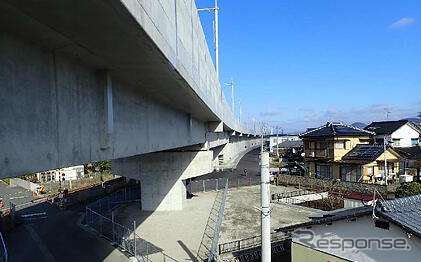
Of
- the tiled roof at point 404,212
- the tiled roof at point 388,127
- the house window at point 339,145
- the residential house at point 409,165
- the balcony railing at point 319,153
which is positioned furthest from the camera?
the tiled roof at point 388,127

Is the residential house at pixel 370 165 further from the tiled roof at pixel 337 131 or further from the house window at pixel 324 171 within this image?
the tiled roof at pixel 337 131

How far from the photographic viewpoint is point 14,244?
55.4 feet

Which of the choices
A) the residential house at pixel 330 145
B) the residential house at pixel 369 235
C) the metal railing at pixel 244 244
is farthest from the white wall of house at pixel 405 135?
the residential house at pixel 369 235

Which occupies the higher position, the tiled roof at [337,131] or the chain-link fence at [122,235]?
the tiled roof at [337,131]

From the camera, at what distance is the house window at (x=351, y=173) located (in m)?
30.7

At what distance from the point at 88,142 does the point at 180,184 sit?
18.0 m

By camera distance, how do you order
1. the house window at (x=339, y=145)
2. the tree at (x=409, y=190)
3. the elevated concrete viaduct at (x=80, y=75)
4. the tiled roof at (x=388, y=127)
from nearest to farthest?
the elevated concrete viaduct at (x=80, y=75)
the tree at (x=409, y=190)
the house window at (x=339, y=145)
the tiled roof at (x=388, y=127)

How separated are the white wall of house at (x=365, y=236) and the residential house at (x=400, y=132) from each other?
122 ft

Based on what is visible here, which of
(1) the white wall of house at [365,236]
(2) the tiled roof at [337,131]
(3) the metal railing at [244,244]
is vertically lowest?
(3) the metal railing at [244,244]

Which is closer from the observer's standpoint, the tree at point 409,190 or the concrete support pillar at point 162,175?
the tree at point 409,190

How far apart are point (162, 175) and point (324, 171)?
20.4m

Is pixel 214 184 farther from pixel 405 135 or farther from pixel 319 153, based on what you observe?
pixel 405 135

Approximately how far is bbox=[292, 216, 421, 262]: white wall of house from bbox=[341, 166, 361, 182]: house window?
929 inches

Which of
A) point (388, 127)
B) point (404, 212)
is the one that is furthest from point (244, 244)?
point (388, 127)
